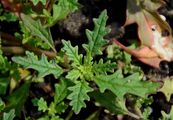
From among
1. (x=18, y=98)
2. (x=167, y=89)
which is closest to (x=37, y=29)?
(x=18, y=98)

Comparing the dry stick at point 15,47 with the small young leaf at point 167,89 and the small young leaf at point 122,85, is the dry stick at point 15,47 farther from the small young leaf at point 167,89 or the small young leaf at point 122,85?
the small young leaf at point 167,89

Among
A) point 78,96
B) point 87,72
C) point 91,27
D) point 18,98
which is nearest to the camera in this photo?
point 78,96

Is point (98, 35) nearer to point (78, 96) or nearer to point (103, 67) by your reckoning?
point (103, 67)

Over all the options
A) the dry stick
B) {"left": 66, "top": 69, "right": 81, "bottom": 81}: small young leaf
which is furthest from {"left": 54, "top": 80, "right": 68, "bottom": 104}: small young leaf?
the dry stick

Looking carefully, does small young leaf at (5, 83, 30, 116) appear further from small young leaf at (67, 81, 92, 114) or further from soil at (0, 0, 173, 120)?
small young leaf at (67, 81, 92, 114)

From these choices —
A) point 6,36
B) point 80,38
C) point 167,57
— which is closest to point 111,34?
point 80,38

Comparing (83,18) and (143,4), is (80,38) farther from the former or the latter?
(143,4)

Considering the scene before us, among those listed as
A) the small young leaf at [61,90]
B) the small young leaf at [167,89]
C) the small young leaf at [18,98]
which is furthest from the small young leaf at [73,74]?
the small young leaf at [167,89]

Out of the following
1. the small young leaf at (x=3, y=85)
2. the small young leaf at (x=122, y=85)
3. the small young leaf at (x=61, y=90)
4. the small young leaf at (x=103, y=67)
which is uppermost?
the small young leaf at (x=103, y=67)
